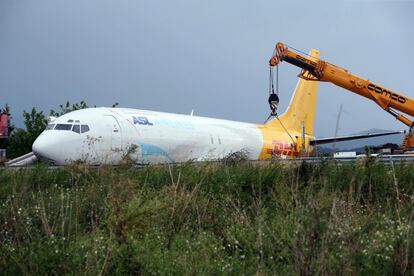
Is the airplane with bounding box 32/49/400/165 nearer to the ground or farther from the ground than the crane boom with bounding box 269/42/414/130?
nearer to the ground

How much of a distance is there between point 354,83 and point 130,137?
37.5 ft

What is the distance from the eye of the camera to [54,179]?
10484 millimetres

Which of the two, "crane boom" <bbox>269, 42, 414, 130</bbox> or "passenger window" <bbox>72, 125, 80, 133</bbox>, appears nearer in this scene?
"passenger window" <bbox>72, 125, 80, 133</bbox>

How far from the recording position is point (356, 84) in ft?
82.5

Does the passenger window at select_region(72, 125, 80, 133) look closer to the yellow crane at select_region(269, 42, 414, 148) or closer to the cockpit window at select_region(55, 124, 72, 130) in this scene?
the cockpit window at select_region(55, 124, 72, 130)

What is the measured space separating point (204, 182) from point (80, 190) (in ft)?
6.93

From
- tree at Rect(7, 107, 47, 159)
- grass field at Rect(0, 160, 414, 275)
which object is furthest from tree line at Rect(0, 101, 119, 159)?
grass field at Rect(0, 160, 414, 275)

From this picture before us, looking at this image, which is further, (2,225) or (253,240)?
(2,225)

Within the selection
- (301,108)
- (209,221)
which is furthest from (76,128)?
(301,108)

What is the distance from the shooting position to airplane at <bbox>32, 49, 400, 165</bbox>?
56.7 ft

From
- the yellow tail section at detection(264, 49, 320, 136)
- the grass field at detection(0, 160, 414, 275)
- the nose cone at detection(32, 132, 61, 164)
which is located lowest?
the grass field at detection(0, 160, 414, 275)

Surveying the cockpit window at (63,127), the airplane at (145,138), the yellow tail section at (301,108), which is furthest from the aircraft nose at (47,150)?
the yellow tail section at (301,108)

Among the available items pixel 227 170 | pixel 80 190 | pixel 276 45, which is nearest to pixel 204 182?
pixel 227 170

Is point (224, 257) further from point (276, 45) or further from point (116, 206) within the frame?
point (276, 45)
